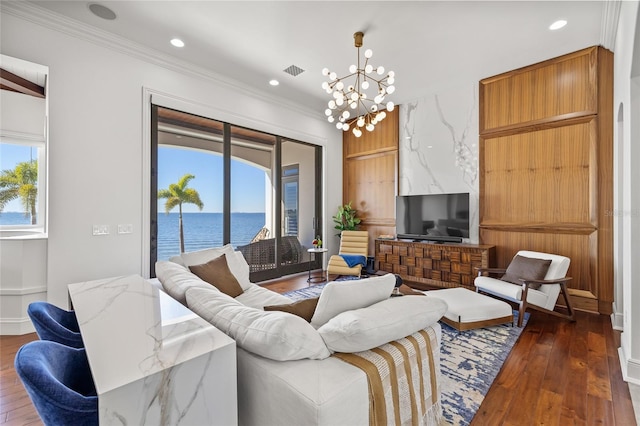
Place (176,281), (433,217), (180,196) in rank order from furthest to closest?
(433,217) → (180,196) → (176,281)

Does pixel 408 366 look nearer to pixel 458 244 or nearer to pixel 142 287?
pixel 142 287

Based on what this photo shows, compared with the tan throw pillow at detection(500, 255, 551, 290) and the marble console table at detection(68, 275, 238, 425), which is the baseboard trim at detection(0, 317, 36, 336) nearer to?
the marble console table at detection(68, 275, 238, 425)

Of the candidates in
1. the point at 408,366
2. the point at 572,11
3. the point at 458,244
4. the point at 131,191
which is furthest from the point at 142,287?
the point at 572,11

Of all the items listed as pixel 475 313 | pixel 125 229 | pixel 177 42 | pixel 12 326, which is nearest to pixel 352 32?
pixel 177 42

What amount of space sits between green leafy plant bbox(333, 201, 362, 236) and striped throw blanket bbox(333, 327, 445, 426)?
15.2 feet

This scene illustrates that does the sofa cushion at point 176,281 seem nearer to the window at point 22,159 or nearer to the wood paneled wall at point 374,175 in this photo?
the window at point 22,159

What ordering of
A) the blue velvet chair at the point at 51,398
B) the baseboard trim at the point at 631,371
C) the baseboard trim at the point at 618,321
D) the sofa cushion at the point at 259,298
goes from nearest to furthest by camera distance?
1. the blue velvet chair at the point at 51,398
2. the baseboard trim at the point at 631,371
3. the sofa cushion at the point at 259,298
4. the baseboard trim at the point at 618,321

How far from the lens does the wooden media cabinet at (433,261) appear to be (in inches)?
171

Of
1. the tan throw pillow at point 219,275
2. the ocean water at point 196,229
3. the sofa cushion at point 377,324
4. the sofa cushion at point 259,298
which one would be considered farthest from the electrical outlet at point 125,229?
the sofa cushion at point 377,324

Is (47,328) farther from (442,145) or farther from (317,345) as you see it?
(442,145)

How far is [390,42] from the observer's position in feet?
11.7

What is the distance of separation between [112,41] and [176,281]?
317 centimetres

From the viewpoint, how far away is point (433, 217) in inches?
198

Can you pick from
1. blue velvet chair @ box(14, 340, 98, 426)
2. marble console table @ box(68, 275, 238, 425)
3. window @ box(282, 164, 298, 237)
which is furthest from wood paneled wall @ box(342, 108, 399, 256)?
blue velvet chair @ box(14, 340, 98, 426)
